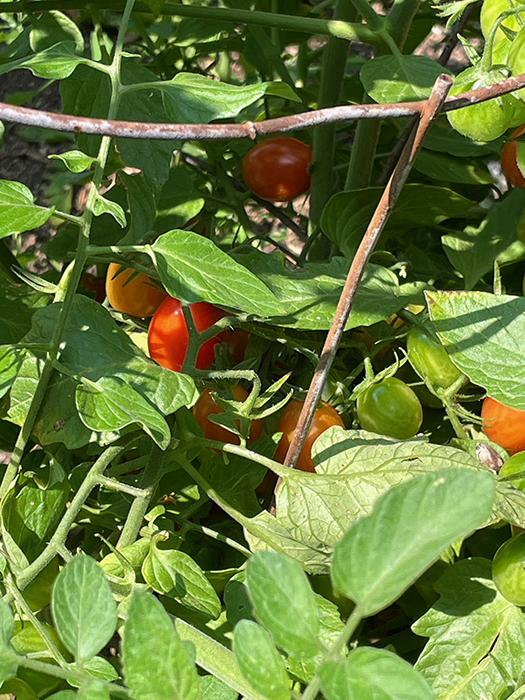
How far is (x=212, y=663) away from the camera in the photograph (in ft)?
1.26

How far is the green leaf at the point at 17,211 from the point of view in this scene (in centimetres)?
37

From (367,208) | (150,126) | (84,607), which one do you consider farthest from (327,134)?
(84,607)

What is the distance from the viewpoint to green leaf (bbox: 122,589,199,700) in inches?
9.2

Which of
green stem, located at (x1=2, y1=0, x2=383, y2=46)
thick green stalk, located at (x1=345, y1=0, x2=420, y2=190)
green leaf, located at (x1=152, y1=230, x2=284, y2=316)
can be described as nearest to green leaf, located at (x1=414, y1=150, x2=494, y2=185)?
thick green stalk, located at (x1=345, y1=0, x2=420, y2=190)

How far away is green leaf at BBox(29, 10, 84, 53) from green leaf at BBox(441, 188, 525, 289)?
1.28 ft

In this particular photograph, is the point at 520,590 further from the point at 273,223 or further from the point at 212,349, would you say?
the point at 273,223

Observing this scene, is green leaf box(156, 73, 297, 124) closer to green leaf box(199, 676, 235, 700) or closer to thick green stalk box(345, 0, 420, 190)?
thick green stalk box(345, 0, 420, 190)

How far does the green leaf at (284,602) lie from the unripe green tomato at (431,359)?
0.97 feet

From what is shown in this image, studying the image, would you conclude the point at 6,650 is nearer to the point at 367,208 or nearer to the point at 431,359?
the point at 431,359

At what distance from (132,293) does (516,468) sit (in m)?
0.35

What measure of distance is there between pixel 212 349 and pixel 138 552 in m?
0.17

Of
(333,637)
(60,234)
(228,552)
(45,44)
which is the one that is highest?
(45,44)

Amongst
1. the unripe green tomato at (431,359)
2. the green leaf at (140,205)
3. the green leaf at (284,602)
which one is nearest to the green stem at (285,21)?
the green leaf at (140,205)

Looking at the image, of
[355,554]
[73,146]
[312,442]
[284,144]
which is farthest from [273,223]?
[355,554]
